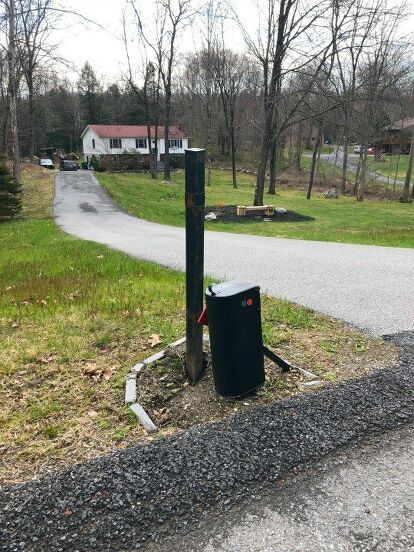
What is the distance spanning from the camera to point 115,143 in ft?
176

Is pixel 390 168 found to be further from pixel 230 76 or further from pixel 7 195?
pixel 7 195

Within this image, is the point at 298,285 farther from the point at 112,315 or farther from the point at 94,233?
the point at 94,233

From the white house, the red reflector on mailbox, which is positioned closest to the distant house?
the white house

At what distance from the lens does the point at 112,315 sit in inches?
207

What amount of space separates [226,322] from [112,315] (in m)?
2.53

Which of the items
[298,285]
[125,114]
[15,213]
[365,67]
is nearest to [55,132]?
[125,114]

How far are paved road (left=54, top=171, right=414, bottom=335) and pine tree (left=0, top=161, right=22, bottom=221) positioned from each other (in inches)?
122

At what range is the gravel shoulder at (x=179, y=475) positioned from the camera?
215cm

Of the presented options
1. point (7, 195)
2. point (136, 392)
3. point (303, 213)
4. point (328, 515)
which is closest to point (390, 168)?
point (303, 213)

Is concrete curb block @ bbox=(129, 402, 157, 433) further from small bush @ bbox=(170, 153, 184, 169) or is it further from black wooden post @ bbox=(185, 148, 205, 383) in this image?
small bush @ bbox=(170, 153, 184, 169)

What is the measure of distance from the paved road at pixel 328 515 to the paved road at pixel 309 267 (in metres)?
2.46

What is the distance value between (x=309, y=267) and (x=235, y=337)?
218 inches

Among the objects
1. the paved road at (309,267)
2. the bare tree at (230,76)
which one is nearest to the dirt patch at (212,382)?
the paved road at (309,267)

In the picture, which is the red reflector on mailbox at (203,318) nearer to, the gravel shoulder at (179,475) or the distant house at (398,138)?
the gravel shoulder at (179,475)
